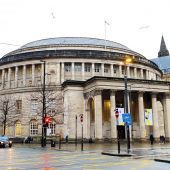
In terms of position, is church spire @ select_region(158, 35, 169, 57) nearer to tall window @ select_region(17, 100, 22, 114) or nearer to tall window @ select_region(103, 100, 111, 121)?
tall window @ select_region(103, 100, 111, 121)

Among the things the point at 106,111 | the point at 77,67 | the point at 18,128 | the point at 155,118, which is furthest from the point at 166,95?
the point at 18,128

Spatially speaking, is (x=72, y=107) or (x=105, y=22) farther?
(x=105, y=22)

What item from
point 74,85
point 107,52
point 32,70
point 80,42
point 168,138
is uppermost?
point 80,42

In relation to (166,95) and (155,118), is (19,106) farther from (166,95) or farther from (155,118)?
(166,95)

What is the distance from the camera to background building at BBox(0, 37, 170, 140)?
1941 inches

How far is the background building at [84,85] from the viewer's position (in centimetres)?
4931

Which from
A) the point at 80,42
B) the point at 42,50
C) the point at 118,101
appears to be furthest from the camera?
the point at 80,42

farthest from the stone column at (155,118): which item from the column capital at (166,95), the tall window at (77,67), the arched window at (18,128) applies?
the arched window at (18,128)

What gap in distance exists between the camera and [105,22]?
60781mm

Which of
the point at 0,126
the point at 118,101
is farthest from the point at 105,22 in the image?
the point at 0,126

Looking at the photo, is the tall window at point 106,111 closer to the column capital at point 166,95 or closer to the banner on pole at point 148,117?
the banner on pole at point 148,117

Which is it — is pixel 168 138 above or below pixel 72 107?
below

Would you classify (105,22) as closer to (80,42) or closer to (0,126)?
(80,42)

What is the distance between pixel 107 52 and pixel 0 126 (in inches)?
1312
